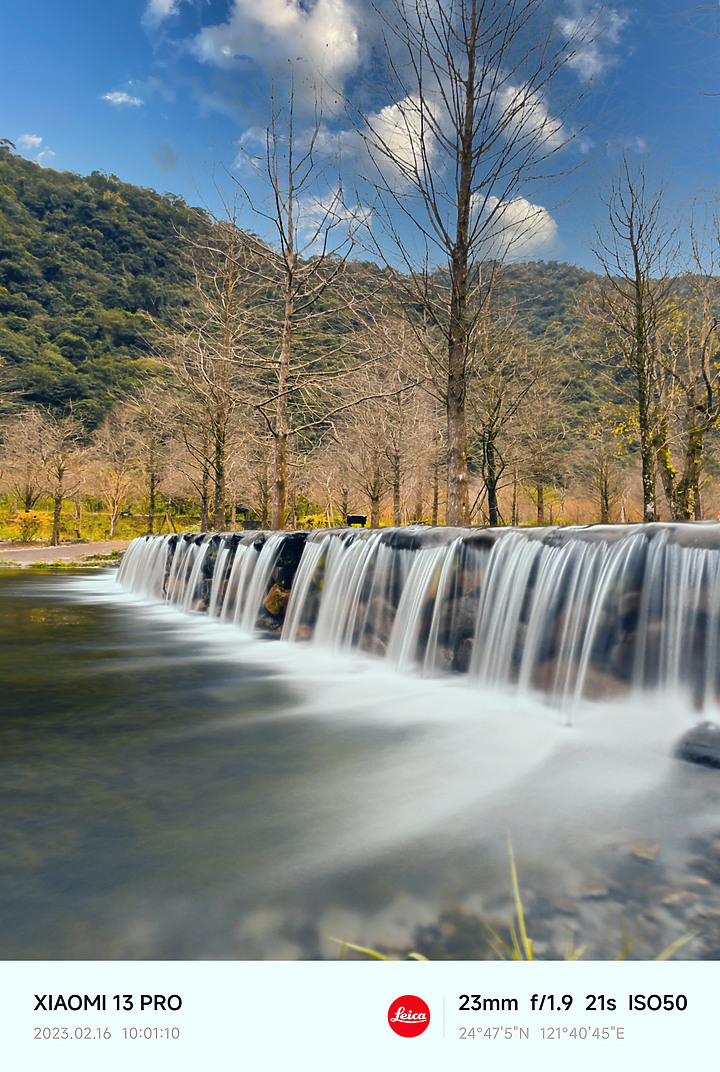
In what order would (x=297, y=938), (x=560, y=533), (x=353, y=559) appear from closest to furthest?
(x=297, y=938), (x=560, y=533), (x=353, y=559)

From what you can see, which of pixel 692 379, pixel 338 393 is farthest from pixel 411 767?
pixel 338 393

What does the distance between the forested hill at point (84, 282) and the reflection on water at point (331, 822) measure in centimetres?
5625

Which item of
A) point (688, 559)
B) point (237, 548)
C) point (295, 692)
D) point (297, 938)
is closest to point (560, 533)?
point (688, 559)

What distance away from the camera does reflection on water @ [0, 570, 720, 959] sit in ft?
6.84

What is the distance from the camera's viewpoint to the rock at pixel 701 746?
359 cm

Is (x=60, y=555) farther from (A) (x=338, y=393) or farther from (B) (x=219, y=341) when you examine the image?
(B) (x=219, y=341)

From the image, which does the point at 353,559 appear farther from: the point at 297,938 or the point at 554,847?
the point at 297,938
